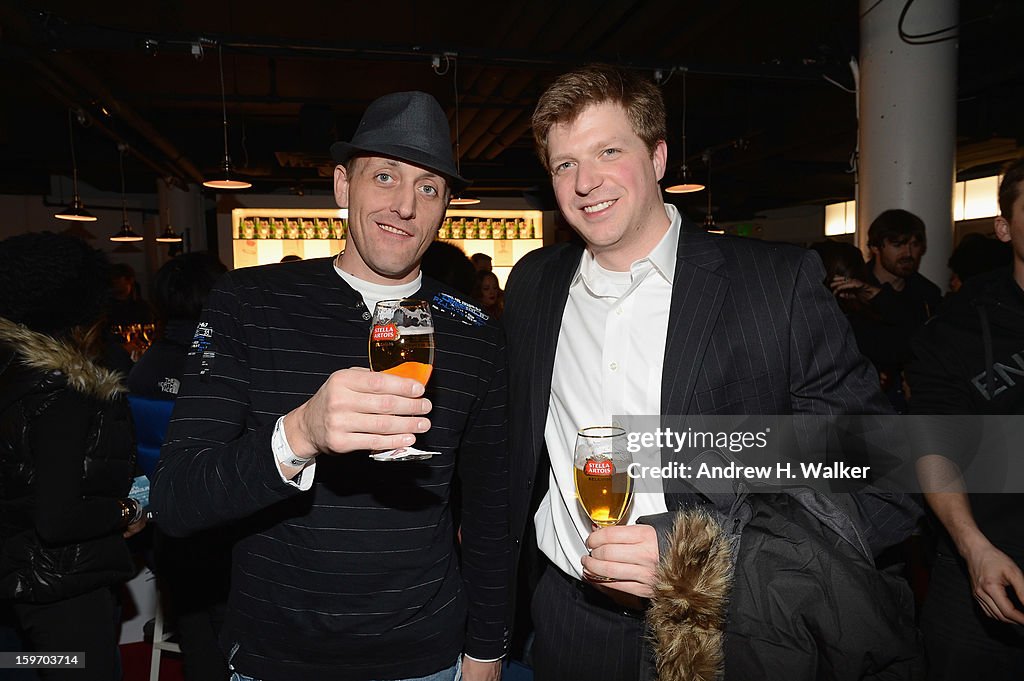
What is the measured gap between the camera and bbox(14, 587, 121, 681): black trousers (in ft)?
6.64

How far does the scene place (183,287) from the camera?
272cm

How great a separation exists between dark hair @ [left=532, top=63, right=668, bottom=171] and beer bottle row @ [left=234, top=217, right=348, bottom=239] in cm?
867

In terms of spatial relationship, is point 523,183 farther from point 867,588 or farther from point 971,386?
point 867,588

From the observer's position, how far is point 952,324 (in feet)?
6.79

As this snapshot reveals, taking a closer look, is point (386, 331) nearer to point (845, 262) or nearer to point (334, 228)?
point (845, 262)

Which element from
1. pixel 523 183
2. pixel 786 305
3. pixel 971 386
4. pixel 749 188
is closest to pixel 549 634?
pixel 786 305

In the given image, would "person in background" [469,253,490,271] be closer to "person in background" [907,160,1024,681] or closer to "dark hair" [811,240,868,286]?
"dark hair" [811,240,868,286]

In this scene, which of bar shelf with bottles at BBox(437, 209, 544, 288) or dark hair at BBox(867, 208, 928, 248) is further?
bar shelf with bottles at BBox(437, 209, 544, 288)

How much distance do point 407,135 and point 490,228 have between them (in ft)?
30.1

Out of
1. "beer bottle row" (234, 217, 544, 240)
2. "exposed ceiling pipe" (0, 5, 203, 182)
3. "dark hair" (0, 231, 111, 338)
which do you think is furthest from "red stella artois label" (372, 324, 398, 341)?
"beer bottle row" (234, 217, 544, 240)

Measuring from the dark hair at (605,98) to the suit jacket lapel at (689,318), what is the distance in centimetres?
35

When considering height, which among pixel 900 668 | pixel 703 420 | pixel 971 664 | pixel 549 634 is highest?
pixel 703 420

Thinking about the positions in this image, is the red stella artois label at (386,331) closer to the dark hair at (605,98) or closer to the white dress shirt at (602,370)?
the white dress shirt at (602,370)

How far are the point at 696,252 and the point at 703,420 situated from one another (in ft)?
1.50
